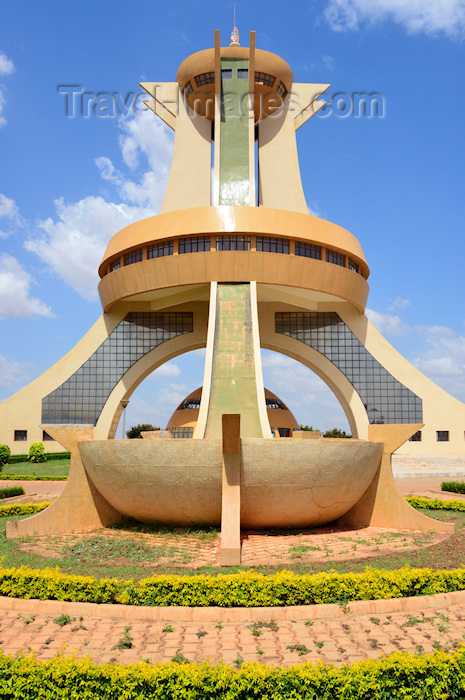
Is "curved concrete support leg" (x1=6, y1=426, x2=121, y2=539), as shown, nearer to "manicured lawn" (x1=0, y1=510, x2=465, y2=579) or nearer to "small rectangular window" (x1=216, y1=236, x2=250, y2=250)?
"manicured lawn" (x1=0, y1=510, x2=465, y2=579)

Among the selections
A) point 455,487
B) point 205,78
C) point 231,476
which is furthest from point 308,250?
point 231,476

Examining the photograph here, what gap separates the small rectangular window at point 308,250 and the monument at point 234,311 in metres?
0.06

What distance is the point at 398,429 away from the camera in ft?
42.8

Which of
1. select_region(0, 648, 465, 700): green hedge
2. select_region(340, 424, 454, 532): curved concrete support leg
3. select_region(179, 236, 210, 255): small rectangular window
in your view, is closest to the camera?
select_region(0, 648, 465, 700): green hedge

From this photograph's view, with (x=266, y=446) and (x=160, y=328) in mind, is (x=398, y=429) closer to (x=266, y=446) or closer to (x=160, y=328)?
(x=266, y=446)

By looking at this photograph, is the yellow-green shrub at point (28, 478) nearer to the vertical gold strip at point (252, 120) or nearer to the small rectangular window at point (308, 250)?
the small rectangular window at point (308, 250)

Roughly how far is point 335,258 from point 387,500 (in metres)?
14.1

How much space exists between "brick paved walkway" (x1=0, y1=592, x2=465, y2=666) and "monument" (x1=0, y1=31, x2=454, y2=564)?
521 centimetres

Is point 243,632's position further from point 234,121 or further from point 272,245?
point 234,121

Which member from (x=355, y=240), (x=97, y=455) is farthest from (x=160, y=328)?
(x=97, y=455)

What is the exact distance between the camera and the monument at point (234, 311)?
1327 cm

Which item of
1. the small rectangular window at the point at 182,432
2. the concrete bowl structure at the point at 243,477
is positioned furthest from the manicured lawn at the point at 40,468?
the concrete bowl structure at the point at 243,477

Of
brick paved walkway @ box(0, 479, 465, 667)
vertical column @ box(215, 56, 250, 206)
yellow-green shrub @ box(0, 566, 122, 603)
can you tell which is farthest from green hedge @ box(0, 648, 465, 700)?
→ vertical column @ box(215, 56, 250, 206)

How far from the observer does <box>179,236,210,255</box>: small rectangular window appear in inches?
885
